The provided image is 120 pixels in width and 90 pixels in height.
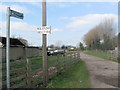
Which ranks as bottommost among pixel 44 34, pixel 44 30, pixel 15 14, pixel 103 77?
pixel 103 77

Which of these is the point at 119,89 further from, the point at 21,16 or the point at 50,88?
the point at 21,16

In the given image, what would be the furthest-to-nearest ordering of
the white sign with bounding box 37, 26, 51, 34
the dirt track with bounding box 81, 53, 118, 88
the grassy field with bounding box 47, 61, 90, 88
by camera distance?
1. the dirt track with bounding box 81, 53, 118, 88
2. the white sign with bounding box 37, 26, 51, 34
3. the grassy field with bounding box 47, 61, 90, 88

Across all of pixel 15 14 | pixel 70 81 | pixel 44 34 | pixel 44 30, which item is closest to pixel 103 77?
pixel 70 81

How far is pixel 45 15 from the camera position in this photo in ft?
18.8

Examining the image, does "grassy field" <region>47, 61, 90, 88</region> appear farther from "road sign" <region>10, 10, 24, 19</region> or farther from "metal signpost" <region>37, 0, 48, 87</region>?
"road sign" <region>10, 10, 24, 19</region>

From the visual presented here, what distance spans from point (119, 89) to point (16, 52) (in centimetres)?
2093

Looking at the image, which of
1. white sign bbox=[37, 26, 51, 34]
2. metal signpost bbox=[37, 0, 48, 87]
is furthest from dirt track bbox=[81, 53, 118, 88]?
white sign bbox=[37, 26, 51, 34]

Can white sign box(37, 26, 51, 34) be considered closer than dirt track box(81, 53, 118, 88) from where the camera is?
Yes

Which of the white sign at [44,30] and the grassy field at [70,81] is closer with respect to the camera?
the grassy field at [70,81]

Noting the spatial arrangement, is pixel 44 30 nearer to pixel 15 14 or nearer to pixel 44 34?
pixel 44 34

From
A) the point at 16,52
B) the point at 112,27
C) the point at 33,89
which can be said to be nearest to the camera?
the point at 33,89

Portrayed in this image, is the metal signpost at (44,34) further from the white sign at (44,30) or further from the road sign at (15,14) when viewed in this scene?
the road sign at (15,14)

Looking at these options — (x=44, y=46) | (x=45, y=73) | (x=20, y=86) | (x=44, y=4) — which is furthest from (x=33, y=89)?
(x=44, y=4)

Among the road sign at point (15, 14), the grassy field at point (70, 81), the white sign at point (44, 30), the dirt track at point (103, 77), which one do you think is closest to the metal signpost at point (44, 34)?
the white sign at point (44, 30)
